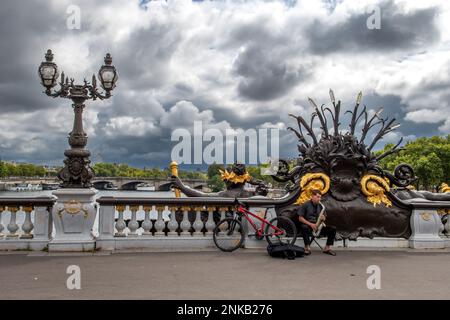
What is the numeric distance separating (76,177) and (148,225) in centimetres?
189

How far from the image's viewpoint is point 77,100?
9.92m

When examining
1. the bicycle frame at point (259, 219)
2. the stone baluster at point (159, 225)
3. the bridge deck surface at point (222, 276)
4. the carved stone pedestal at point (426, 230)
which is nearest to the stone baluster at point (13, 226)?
the bridge deck surface at point (222, 276)

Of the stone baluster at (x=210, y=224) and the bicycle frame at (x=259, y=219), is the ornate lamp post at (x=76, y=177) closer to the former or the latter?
the stone baluster at (x=210, y=224)

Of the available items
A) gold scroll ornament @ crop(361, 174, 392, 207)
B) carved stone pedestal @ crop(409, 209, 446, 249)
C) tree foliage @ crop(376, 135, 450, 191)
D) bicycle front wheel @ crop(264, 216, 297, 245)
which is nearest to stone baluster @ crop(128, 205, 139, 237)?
bicycle front wheel @ crop(264, 216, 297, 245)

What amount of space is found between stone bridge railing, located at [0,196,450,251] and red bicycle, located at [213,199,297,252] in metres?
0.22

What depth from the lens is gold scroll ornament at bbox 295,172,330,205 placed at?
400 inches

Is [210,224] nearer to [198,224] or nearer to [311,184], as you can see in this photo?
[198,224]

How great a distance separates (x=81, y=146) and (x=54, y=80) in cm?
156

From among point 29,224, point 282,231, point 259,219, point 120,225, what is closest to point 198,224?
point 259,219

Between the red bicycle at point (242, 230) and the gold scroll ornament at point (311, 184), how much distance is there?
744mm

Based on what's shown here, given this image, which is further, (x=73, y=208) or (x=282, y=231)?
(x=282, y=231)

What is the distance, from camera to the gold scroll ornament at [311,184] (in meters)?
10.1

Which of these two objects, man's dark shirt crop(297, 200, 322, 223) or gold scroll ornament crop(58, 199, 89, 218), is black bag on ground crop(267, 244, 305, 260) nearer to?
man's dark shirt crop(297, 200, 322, 223)
